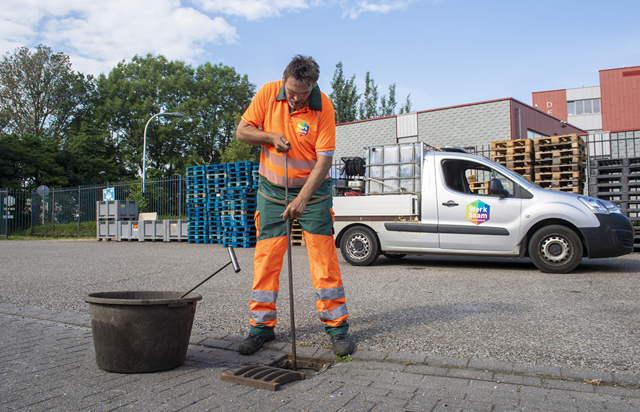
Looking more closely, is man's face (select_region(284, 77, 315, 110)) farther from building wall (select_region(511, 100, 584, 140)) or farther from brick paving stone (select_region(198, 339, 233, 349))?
building wall (select_region(511, 100, 584, 140))

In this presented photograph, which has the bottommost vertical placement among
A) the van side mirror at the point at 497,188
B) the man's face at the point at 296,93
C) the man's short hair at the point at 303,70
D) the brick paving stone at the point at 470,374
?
the brick paving stone at the point at 470,374

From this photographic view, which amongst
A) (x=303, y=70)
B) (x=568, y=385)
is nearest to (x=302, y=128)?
(x=303, y=70)

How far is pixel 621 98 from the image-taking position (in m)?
44.8

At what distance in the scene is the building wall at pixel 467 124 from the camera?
74.5ft

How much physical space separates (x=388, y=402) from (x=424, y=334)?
4.70 ft

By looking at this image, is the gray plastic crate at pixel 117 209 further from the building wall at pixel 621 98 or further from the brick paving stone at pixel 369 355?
the building wall at pixel 621 98

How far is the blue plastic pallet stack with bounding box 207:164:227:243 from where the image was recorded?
15.1 m

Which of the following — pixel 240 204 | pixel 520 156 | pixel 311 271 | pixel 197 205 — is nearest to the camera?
pixel 311 271

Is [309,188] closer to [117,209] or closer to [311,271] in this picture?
[311,271]

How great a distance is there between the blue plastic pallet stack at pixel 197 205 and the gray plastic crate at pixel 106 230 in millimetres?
4789

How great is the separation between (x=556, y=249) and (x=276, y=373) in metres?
6.02

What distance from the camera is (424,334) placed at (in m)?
3.82

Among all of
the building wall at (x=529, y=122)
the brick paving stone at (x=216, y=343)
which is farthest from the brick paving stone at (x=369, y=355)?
the building wall at (x=529, y=122)

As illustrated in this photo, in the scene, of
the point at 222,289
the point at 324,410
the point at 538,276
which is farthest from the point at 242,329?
the point at 538,276
